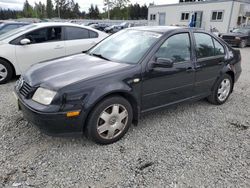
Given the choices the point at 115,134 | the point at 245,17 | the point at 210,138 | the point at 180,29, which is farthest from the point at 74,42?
the point at 245,17

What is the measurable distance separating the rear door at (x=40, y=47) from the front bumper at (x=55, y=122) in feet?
9.99

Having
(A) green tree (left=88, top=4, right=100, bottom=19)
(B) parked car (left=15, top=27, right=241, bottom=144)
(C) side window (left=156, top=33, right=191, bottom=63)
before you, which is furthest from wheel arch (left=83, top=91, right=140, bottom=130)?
(A) green tree (left=88, top=4, right=100, bottom=19)

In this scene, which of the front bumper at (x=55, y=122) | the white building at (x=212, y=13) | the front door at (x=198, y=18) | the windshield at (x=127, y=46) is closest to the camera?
the front bumper at (x=55, y=122)

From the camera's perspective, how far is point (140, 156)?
2736 mm

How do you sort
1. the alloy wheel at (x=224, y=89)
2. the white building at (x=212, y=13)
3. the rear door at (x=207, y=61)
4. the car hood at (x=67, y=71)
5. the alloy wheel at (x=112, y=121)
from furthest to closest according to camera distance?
the white building at (x=212, y=13)
the alloy wheel at (x=224, y=89)
the rear door at (x=207, y=61)
the alloy wheel at (x=112, y=121)
the car hood at (x=67, y=71)

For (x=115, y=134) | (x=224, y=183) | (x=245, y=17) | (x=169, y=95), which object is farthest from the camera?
(x=245, y=17)

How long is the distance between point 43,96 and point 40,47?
3.29 m

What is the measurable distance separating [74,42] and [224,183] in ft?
16.1

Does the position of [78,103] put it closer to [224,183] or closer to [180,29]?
[224,183]

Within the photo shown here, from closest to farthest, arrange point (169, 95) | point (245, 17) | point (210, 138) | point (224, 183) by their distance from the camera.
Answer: point (224, 183)
point (210, 138)
point (169, 95)
point (245, 17)

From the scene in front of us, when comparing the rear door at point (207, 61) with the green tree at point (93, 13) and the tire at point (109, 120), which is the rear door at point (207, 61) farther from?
the green tree at point (93, 13)

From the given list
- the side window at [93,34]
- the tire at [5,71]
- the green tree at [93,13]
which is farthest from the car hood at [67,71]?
the green tree at [93,13]

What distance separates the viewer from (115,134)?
300 centimetres

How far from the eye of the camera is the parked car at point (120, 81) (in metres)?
2.54
